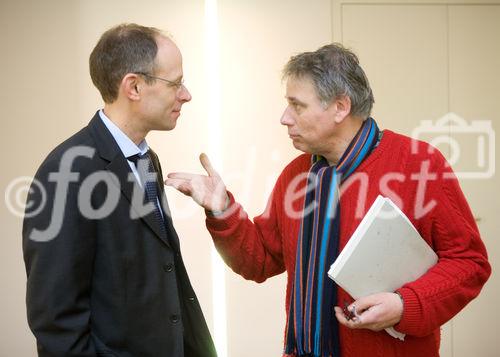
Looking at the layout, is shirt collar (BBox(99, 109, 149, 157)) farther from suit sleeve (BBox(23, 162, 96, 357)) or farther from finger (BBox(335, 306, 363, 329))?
finger (BBox(335, 306, 363, 329))

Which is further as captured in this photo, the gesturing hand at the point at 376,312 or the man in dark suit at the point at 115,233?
the gesturing hand at the point at 376,312

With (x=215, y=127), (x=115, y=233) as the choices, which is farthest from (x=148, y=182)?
(x=215, y=127)

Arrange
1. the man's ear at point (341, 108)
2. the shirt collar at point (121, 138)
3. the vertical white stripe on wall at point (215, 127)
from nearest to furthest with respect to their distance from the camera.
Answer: the shirt collar at point (121, 138) → the man's ear at point (341, 108) → the vertical white stripe on wall at point (215, 127)

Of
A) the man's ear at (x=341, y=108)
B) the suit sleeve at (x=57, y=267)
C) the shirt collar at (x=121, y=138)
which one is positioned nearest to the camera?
the suit sleeve at (x=57, y=267)

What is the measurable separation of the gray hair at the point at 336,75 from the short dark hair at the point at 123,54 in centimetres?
43

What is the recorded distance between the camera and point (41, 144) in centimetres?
289

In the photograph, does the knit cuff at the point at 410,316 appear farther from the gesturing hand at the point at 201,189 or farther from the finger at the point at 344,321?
the gesturing hand at the point at 201,189

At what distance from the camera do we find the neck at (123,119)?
1.40m

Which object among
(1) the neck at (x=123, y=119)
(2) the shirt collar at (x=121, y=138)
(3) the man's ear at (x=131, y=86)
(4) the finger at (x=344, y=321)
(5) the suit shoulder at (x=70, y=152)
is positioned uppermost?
(3) the man's ear at (x=131, y=86)

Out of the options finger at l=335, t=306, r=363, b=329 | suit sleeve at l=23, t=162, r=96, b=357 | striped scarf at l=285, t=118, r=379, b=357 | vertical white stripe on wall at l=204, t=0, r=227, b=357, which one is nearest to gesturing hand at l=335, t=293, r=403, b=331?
finger at l=335, t=306, r=363, b=329

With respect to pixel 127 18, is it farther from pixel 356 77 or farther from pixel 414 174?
pixel 414 174

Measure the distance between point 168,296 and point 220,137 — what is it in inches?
A: 68.2

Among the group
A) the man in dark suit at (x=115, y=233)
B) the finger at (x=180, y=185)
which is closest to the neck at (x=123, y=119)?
the man in dark suit at (x=115, y=233)

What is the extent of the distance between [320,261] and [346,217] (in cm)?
14
